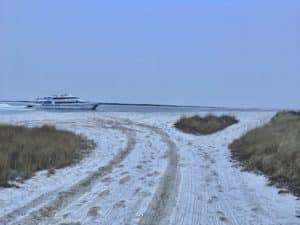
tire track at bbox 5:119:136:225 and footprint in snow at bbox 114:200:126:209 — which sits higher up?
footprint in snow at bbox 114:200:126:209

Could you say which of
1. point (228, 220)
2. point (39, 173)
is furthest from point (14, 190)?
point (228, 220)

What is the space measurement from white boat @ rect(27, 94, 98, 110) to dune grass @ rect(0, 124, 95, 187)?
71912mm

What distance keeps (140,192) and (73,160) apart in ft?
20.9

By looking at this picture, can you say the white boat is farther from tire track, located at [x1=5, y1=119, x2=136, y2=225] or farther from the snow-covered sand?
tire track, located at [x1=5, y1=119, x2=136, y2=225]

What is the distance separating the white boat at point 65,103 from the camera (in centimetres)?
9458

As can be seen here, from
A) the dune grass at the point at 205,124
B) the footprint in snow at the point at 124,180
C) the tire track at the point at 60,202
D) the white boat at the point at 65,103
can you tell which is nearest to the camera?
the tire track at the point at 60,202

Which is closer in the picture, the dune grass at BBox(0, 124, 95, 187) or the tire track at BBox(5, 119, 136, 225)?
the tire track at BBox(5, 119, 136, 225)

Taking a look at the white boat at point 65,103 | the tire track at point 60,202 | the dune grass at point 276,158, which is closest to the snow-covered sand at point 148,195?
the tire track at point 60,202

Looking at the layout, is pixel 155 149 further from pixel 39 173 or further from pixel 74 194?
pixel 74 194

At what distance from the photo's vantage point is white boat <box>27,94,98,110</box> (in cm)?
9458

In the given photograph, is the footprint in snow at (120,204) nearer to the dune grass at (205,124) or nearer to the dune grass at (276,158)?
the dune grass at (276,158)

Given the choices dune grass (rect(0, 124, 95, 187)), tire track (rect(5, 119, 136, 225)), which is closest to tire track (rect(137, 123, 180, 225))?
tire track (rect(5, 119, 136, 225))

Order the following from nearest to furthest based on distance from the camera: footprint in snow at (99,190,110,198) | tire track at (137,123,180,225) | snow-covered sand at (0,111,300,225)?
tire track at (137,123,180,225) → snow-covered sand at (0,111,300,225) → footprint in snow at (99,190,110,198)

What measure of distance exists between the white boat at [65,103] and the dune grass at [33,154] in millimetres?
71912
